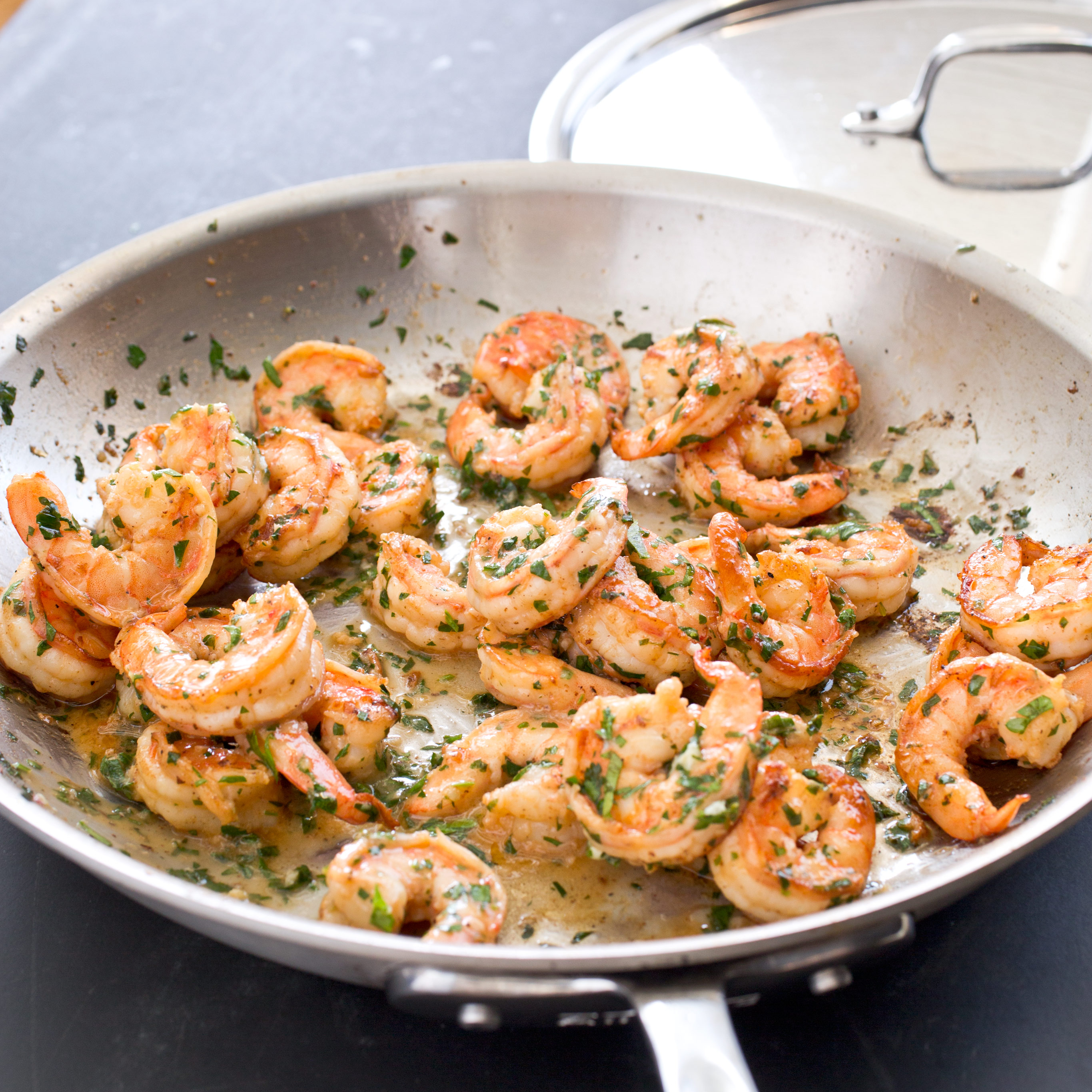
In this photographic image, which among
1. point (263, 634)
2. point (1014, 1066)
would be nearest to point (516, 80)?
point (263, 634)

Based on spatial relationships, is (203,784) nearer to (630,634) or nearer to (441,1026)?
(441,1026)

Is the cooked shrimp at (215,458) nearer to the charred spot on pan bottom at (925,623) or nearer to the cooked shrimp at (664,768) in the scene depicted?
the cooked shrimp at (664,768)

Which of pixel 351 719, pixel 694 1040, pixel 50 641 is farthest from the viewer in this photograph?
pixel 50 641

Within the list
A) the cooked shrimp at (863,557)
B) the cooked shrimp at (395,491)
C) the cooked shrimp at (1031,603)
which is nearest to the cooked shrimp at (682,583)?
the cooked shrimp at (863,557)

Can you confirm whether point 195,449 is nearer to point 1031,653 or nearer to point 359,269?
point 359,269

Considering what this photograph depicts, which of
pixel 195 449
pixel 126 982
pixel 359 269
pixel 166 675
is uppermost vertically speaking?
pixel 359 269

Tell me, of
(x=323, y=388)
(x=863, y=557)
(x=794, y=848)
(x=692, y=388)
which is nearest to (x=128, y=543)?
(x=323, y=388)

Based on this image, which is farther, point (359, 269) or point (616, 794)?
point (359, 269)
